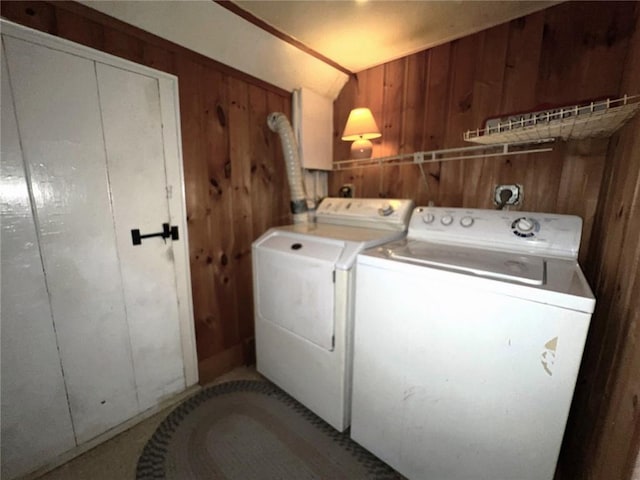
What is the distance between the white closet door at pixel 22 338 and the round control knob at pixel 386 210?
1650mm

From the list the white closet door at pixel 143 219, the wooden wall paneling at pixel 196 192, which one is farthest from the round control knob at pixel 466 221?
the white closet door at pixel 143 219

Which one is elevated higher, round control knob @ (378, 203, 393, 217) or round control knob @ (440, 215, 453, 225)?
round control knob @ (378, 203, 393, 217)

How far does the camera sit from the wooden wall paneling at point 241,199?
67.6 inches

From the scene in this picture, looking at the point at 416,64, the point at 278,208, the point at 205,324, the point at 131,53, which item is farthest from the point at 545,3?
the point at 205,324

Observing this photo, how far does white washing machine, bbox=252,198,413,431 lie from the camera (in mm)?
1249

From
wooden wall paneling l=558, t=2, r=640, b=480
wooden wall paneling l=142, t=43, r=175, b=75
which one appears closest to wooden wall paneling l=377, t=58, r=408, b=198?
wooden wall paneling l=558, t=2, r=640, b=480

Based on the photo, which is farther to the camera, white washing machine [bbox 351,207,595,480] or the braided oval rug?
the braided oval rug

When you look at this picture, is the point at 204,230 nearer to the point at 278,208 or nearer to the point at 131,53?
the point at 278,208

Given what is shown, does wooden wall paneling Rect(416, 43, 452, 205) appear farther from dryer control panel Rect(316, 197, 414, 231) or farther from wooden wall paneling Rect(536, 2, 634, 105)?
wooden wall paneling Rect(536, 2, 634, 105)

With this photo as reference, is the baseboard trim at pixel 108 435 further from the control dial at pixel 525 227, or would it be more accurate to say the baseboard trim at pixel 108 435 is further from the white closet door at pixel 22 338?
the control dial at pixel 525 227

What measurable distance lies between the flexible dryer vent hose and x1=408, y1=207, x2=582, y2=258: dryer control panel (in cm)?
74

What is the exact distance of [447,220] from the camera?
1.41 metres

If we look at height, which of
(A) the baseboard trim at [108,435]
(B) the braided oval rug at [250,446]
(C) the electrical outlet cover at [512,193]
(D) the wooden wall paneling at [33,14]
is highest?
(D) the wooden wall paneling at [33,14]

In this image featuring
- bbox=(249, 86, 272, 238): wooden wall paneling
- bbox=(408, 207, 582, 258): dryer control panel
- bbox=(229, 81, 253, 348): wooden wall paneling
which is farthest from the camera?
bbox=(249, 86, 272, 238): wooden wall paneling
